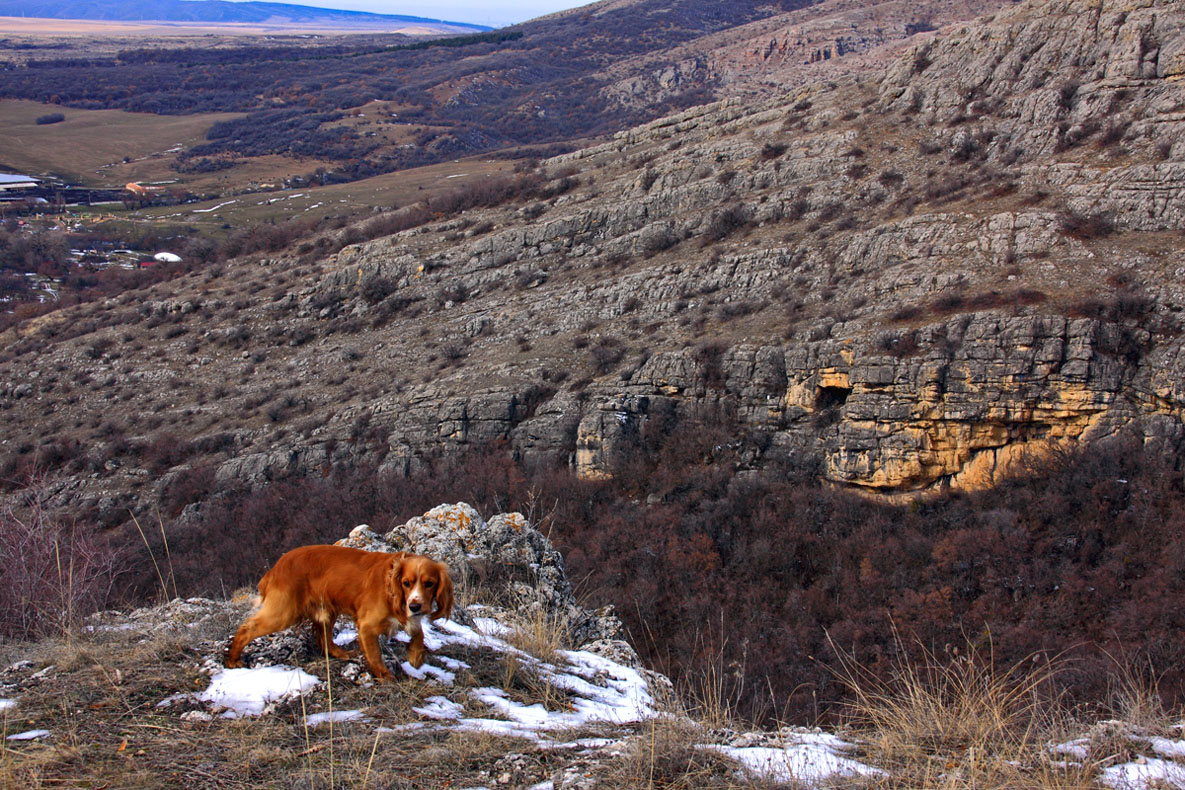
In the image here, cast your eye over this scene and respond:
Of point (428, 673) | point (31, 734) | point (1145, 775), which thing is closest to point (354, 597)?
point (428, 673)

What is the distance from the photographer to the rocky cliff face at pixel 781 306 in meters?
17.9

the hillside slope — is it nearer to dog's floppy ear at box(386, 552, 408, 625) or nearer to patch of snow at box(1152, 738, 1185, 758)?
patch of snow at box(1152, 738, 1185, 758)

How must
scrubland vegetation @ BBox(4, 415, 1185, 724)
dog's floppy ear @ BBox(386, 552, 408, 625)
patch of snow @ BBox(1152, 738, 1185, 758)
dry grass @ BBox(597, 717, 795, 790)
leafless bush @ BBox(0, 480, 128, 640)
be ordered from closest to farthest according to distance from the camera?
dry grass @ BBox(597, 717, 795, 790)
patch of snow @ BBox(1152, 738, 1185, 758)
dog's floppy ear @ BBox(386, 552, 408, 625)
leafless bush @ BBox(0, 480, 128, 640)
scrubland vegetation @ BBox(4, 415, 1185, 724)

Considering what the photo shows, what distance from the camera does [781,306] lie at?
22516mm

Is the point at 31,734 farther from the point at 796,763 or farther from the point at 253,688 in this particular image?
the point at 796,763

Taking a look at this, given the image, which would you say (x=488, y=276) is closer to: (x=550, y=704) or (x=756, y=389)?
(x=756, y=389)

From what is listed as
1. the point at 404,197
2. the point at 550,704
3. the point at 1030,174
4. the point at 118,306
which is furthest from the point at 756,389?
the point at 404,197

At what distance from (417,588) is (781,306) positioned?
20361 mm

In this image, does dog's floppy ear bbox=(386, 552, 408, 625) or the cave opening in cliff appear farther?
the cave opening in cliff

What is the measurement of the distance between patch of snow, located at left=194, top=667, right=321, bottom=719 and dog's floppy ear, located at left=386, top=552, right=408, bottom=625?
0.60 m

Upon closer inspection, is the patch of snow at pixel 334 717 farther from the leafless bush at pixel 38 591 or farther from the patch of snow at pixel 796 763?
the leafless bush at pixel 38 591

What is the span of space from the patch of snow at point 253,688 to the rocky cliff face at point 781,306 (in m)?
17.2

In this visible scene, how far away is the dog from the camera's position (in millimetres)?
3875

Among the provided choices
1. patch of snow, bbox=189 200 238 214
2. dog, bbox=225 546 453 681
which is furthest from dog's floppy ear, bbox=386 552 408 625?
A: patch of snow, bbox=189 200 238 214
